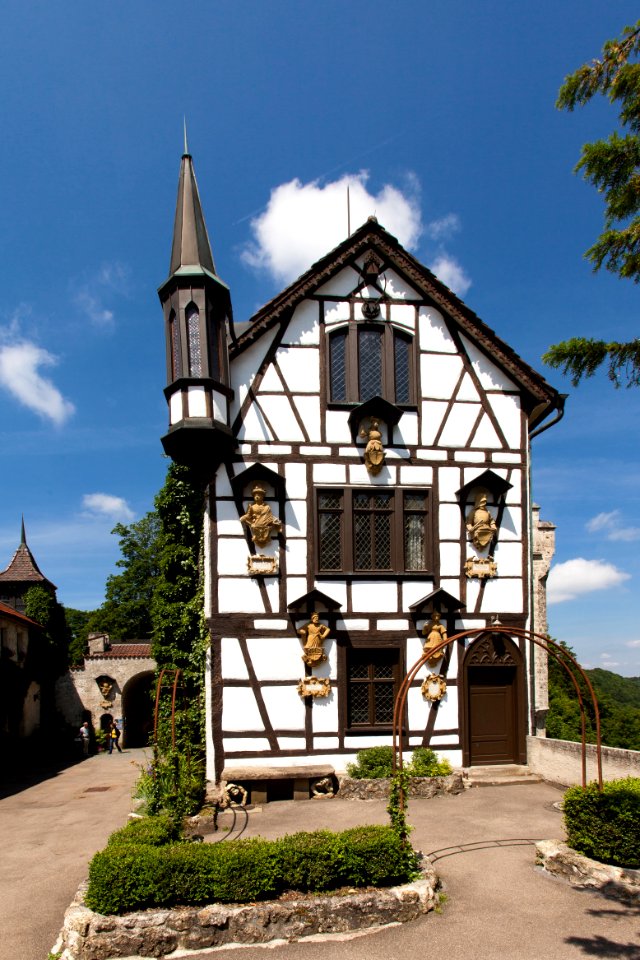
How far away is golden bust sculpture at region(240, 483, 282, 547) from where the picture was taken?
1252 centimetres

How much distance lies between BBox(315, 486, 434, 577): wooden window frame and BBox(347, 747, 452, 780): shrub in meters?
3.41

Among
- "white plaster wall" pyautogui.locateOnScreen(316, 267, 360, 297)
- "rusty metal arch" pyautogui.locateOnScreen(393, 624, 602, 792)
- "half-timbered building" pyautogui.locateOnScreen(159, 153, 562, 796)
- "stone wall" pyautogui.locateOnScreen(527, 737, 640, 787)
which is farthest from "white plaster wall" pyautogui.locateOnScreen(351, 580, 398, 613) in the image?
"white plaster wall" pyautogui.locateOnScreen(316, 267, 360, 297)

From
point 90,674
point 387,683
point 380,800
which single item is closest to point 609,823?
point 380,800

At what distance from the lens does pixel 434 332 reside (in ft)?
45.8

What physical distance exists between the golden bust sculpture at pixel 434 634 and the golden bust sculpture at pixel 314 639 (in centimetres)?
207

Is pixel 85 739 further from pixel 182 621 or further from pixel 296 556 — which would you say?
pixel 296 556

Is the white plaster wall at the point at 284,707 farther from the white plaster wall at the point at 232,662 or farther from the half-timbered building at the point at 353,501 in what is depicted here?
the white plaster wall at the point at 232,662

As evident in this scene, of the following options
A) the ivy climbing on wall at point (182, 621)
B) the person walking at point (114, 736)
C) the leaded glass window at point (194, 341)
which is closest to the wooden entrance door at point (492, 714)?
the ivy climbing on wall at point (182, 621)

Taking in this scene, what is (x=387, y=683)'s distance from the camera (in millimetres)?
12852

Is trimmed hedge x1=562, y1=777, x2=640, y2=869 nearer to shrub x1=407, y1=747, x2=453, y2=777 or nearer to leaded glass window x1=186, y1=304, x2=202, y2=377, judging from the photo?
shrub x1=407, y1=747, x2=453, y2=777

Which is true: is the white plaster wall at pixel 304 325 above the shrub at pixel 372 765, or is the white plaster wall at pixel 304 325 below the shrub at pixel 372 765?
above

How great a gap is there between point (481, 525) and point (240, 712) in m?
6.15

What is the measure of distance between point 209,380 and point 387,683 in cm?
701

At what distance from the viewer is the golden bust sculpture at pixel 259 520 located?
12523 mm
